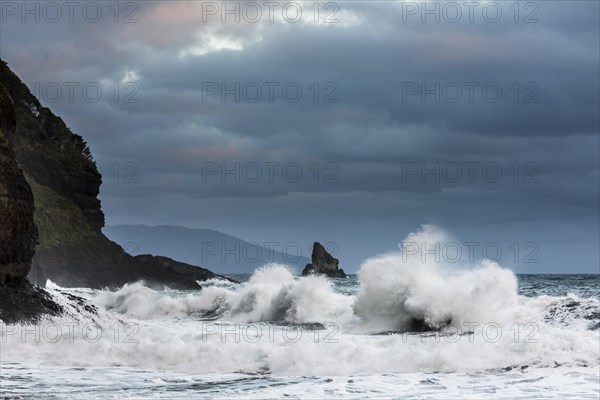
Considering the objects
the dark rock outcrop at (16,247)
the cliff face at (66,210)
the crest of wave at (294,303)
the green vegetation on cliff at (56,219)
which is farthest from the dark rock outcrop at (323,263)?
the dark rock outcrop at (16,247)

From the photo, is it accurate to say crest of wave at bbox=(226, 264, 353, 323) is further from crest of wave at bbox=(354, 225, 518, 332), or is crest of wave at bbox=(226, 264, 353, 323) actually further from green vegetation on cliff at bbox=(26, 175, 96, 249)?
green vegetation on cliff at bbox=(26, 175, 96, 249)

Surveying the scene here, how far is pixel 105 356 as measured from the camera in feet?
56.2

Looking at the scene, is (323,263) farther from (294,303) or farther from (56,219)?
(294,303)

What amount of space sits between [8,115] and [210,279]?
75.3m

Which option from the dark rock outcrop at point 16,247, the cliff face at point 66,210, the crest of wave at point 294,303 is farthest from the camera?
the cliff face at point 66,210

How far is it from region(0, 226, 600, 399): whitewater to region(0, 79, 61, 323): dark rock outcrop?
71 centimetres

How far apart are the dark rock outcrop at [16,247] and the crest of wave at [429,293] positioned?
401 inches

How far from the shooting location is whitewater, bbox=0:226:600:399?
45.3 feet

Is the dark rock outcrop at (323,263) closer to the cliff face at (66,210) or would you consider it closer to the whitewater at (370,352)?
the cliff face at (66,210)

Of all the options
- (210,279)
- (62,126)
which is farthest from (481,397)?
(210,279)

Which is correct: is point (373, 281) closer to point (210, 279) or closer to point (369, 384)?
point (369, 384)

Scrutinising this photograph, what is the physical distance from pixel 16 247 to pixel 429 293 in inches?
494

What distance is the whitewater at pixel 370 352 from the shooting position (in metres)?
13.8

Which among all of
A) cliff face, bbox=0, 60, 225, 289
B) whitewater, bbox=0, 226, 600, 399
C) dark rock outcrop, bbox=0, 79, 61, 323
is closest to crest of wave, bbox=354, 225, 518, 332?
whitewater, bbox=0, 226, 600, 399
